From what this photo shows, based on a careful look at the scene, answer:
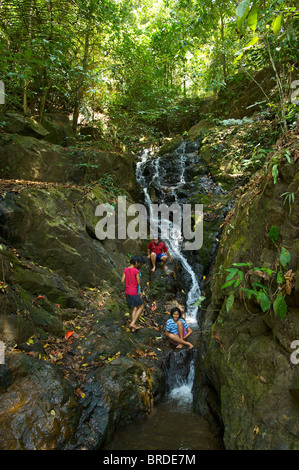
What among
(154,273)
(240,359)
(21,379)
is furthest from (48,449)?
(154,273)

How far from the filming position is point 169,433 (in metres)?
3.39

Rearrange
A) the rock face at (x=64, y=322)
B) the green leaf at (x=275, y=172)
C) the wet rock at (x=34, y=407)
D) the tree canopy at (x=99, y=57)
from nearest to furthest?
the wet rock at (x=34, y=407) → the green leaf at (x=275, y=172) → the rock face at (x=64, y=322) → the tree canopy at (x=99, y=57)

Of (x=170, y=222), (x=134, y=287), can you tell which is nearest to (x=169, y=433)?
(x=134, y=287)

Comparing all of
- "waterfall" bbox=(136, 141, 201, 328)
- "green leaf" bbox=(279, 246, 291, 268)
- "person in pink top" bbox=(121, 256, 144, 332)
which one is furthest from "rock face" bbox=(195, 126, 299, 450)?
"waterfall" bbox=(136, 141, 201, 328)

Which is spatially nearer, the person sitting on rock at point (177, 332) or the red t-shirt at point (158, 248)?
the person sitting on rock at point (177, 332)

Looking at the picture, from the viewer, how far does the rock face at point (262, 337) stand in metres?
2.41

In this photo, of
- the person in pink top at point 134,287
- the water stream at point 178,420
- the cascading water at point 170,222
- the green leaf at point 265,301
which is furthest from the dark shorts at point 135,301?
the green leaf at point 265,301

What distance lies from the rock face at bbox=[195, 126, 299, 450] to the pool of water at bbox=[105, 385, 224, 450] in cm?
27

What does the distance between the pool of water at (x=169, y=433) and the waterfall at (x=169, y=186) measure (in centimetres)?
318

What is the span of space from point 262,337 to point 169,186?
857 centimetres

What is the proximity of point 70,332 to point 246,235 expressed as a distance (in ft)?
11.1

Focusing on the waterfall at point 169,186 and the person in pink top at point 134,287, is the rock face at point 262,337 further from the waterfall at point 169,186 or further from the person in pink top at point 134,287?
the waterfall at point 169,186

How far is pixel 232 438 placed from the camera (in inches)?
105
